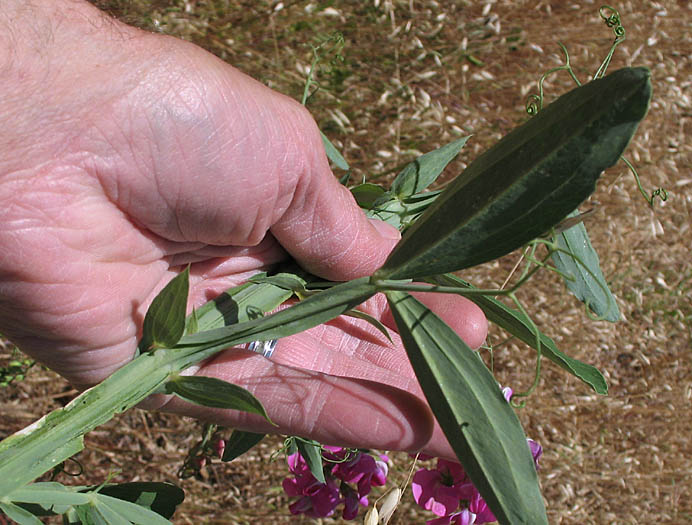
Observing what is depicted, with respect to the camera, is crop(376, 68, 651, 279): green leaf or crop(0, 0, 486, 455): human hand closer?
crop(376, 68, 651, 279): green leaf

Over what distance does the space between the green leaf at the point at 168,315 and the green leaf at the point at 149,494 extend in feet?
0.87

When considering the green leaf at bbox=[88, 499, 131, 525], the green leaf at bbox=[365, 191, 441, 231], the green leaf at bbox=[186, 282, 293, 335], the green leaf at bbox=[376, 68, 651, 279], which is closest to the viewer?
the green leaf at bbox=[376, 68, 651, 279]

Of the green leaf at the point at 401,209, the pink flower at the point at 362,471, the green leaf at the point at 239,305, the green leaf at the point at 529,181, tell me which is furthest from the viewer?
the pink flower at the point at 362,471

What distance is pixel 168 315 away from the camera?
32.7 inches

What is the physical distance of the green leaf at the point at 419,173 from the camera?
1126 millimetres

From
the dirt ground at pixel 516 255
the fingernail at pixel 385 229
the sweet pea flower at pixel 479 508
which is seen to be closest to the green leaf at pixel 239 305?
the fingernail at pixel 385 229

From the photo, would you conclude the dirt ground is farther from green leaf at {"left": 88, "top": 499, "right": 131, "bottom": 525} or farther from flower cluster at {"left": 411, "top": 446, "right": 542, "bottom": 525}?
green leaf at {"left": 88, "top": 499, "right": 131, "bottom": 525}

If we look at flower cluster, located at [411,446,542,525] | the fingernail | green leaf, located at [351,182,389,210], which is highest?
green leaf, located at [351,182,389,210]

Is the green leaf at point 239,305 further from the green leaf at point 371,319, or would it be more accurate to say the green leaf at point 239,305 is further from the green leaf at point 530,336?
the green leaf at point 530,336

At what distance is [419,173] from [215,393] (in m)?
0.53

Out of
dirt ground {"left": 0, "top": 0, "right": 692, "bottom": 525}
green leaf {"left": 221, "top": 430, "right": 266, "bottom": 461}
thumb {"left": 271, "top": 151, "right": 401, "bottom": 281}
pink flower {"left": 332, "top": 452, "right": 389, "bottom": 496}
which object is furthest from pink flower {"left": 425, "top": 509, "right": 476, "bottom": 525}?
dirt ground {"left": 0, "top": 0, "right": 692, "bottom": 525}

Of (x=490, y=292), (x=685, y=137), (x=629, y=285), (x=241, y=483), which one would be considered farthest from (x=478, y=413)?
(x=685, y=137)

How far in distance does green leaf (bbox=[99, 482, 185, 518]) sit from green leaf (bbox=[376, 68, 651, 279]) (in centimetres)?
54

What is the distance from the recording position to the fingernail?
117 centimetres
